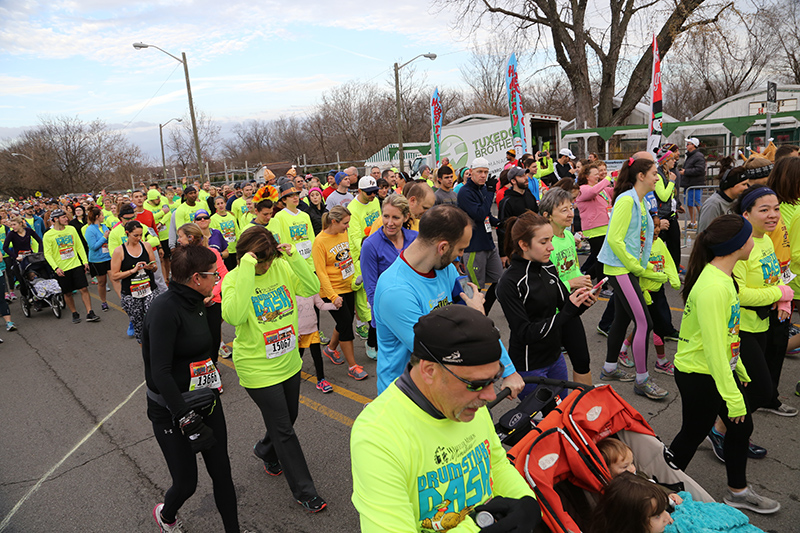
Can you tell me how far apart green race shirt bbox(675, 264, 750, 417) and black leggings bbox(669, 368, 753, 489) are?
0.32 feet

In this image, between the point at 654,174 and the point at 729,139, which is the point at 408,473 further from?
the point at 729,139

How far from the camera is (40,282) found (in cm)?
1030

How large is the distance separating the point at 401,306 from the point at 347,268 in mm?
3217

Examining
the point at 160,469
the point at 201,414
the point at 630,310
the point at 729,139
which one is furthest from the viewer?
the point at 729,139

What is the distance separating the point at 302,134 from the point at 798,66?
57385 mm

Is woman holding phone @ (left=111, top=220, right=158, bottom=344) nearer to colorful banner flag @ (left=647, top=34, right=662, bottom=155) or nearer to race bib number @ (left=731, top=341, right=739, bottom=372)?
race bib number @ (left=731, top=341, right=739, bottom=372)

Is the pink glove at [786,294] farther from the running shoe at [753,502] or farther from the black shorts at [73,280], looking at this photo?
the black shorts at [73,280]

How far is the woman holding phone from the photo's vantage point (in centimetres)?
679

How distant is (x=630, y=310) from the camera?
466 centimetres

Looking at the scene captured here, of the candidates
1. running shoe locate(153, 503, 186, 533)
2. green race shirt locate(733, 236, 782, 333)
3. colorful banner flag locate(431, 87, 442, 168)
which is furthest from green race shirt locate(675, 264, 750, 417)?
colorful banner flag locate(431, 87, 442, 168)

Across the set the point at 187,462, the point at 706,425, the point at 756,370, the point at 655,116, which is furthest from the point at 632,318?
the point at 655,116

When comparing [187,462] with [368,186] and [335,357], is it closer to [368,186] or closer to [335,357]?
[335,357]

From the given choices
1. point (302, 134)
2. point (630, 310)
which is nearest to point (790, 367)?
point (630, 310)

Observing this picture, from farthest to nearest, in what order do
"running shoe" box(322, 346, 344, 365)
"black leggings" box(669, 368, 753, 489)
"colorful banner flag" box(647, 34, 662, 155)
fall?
"colorful banner flag" box(647, 34, 662, 155) < "running shoe" box(322, 346, 344, 365) < "black leggings" box(669, 368, 753, 489)
